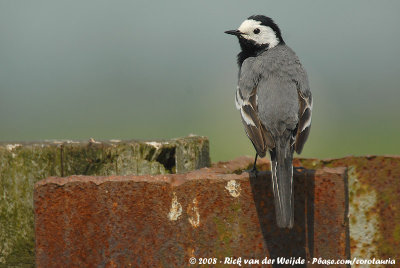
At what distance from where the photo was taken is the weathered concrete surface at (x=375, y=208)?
177 inches

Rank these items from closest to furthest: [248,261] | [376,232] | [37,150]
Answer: [248,261] → [37,150] → [376,232]

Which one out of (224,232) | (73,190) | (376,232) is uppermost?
(73,190)

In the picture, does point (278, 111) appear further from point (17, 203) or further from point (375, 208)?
point (17, 203)

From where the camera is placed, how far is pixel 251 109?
443cm

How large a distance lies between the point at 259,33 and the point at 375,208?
2.29 m

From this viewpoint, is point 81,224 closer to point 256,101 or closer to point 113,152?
point 113,152

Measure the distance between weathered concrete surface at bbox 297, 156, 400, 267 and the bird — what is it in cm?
76

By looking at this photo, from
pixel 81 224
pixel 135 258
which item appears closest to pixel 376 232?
pixel 135 258

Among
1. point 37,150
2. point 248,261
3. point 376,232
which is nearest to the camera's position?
point 248,261

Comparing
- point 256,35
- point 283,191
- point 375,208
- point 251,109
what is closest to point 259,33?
point 256,35

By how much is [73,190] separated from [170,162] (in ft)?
4.46

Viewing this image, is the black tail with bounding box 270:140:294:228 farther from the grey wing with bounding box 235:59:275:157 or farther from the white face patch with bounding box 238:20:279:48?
the white face patch with bounding box 238:20:279:48

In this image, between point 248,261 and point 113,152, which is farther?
point 113,152

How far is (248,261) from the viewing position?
3.50 m
